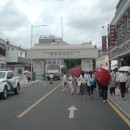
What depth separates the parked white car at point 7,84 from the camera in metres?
25.0

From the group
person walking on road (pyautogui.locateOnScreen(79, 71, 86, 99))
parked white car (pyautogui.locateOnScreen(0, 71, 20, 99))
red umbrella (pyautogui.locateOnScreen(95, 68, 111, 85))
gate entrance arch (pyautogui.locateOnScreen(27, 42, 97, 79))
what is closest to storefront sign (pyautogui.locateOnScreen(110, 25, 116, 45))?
parked white car (pyautogui.locateOnScreen(0, 71, 20, 99))

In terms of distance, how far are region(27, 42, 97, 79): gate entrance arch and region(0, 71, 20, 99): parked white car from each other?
157ft

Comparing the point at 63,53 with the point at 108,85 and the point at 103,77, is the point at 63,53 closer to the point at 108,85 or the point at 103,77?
the point at 108,85

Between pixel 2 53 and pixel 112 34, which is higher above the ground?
pixel 112 34

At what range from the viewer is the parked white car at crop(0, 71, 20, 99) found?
25.0 m

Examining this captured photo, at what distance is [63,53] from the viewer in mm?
77375

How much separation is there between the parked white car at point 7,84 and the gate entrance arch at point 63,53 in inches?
1884

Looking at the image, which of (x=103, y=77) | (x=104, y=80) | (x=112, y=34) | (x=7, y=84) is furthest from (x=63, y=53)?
(x=104, y=80)

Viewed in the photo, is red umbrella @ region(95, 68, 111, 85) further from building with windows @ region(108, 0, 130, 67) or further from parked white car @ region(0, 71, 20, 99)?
building with windows @ region(108, 0, 130, 67)

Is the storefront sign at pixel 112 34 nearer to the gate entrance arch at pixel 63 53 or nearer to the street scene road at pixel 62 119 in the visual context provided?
the street scene road at pixel 62 119

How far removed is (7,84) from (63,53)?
5115cm

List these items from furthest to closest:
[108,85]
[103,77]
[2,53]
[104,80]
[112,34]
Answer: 1. [2,53]
2. [112,34]
3. [108,85]
4. [103,77]
5. [104,80]

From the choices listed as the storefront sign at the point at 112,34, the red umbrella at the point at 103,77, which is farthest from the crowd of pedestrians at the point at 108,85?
the storefront sign at the point at 112,34

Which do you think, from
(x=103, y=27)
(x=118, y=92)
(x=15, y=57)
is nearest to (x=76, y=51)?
(x=15, y=57)
